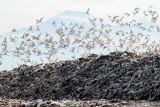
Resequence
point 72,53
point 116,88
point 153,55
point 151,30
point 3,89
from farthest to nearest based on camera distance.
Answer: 1. point 72,53
2. point 151,30
3. point 3,89
4. point 153,55
5. point 116,88

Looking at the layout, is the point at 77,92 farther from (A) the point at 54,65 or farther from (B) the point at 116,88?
(A) the point at 54,65

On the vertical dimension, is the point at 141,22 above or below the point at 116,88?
above

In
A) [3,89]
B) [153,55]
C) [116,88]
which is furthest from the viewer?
[3,89]

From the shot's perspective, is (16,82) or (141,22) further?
(141,22)

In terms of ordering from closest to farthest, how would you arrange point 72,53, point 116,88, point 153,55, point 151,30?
1. point 116,88
2. point 153,55
3. point 151,30
4. point 72,53

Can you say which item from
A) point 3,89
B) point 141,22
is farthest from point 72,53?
point 3,89

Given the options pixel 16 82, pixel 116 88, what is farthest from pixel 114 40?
pixel 116 88

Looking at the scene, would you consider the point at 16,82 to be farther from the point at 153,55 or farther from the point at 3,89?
the point at 153,55
